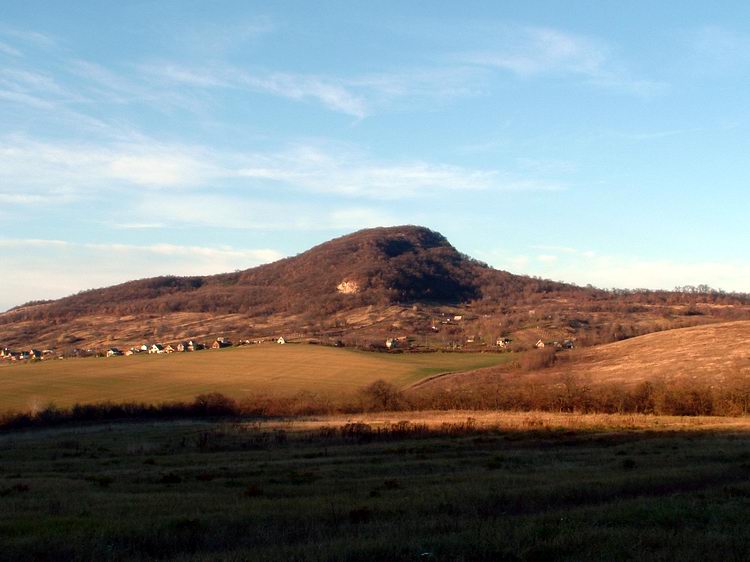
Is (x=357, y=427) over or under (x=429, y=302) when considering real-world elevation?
under

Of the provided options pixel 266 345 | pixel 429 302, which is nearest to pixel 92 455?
pixel 266 345

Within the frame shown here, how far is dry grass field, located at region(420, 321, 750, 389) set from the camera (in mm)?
63569

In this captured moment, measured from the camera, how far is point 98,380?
94.0m

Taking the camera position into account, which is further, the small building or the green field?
the small building

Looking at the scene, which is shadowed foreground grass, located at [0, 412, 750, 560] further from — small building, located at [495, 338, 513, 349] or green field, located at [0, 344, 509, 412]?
small building, located at [495, 338, 513, 349]

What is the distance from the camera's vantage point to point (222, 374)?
96.2m

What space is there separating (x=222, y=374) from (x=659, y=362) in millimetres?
53838

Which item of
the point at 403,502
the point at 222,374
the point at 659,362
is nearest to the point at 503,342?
the point at 659,362

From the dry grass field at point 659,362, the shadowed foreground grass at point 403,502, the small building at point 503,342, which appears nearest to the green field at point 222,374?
the small building at point 503,342

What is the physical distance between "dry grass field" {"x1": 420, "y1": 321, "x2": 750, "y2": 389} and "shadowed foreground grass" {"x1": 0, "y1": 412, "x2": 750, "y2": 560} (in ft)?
97.6

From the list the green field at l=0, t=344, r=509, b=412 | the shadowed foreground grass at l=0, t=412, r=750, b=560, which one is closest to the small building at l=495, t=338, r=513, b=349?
the green field at l=0, t=344, r=509, b=412

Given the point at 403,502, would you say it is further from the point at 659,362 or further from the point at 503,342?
the point at 503,342

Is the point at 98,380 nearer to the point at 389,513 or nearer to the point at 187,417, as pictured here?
the point at 187,417

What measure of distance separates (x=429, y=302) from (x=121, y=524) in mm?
186740
